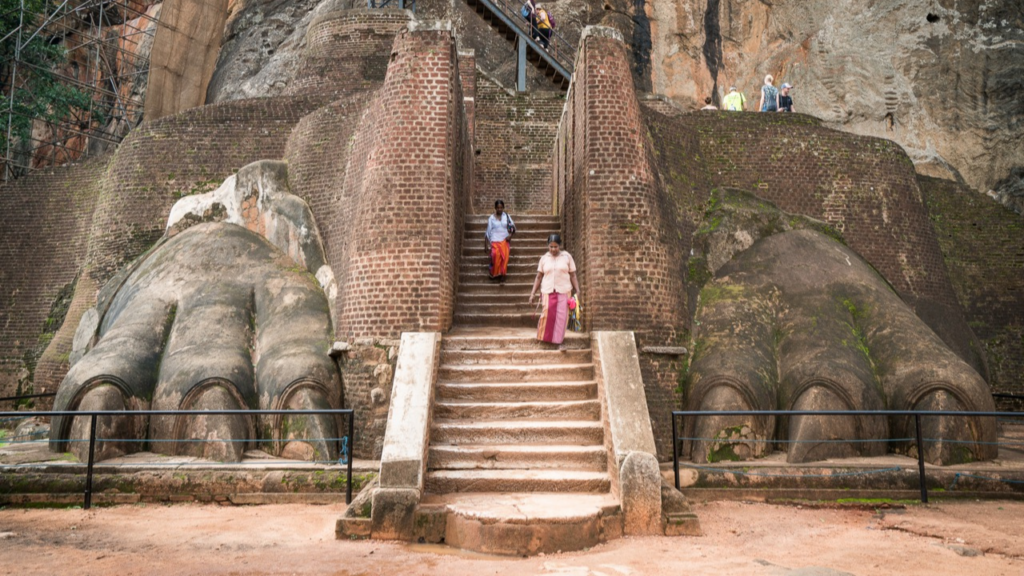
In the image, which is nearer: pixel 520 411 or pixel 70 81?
pixel 520 411

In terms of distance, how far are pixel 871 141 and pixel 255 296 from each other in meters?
Answer: 10.6

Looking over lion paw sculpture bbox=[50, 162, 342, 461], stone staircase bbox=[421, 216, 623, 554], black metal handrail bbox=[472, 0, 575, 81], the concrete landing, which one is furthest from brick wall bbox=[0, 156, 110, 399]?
the concrete landing

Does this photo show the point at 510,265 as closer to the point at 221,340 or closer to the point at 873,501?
the point at 221,340

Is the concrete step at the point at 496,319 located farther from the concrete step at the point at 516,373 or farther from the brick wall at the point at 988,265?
the brick wall at the point at 988,265

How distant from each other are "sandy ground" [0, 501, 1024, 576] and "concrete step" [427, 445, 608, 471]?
1.12m

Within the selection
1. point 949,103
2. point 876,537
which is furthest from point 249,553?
point 949,103

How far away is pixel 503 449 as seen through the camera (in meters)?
7.45

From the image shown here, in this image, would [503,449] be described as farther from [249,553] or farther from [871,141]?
[871,141]

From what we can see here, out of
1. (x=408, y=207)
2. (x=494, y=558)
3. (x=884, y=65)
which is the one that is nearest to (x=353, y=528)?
(x=494, y=558)

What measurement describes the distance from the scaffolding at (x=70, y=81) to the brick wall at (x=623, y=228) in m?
16.9

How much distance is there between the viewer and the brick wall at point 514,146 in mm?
17531

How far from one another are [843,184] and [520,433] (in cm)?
833

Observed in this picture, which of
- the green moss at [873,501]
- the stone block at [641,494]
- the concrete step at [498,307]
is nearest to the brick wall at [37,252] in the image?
the concrete step at [498,307]

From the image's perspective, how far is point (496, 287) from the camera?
11.3 m
